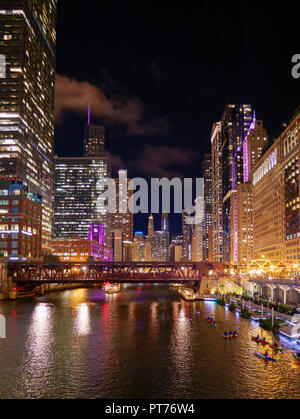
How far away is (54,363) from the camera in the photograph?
46.8 meters

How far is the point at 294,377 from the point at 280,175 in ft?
492

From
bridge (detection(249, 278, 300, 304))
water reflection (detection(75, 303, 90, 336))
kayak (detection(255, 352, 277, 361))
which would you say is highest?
bridge (detection(249, 278, 300, 304))

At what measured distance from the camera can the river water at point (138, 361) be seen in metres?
37.6

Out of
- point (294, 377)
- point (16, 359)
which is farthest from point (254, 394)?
point (16, 359)

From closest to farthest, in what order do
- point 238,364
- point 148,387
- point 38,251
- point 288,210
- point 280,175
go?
point 148,387, point 238,364, point 288,210, point 280,175, point 38,251

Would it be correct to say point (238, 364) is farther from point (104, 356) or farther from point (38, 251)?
point (38, 251)

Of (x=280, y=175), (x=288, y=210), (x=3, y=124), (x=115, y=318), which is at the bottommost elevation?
(x=115, y=318)

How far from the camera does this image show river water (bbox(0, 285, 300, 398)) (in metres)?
37.6
